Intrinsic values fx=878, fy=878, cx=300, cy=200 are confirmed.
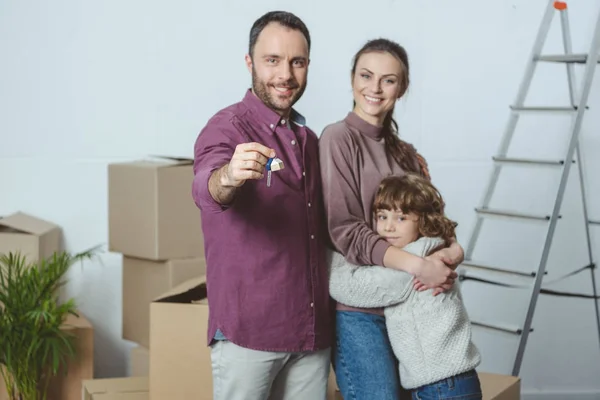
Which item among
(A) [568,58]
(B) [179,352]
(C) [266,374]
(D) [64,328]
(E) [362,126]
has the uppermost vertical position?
(A) [568,58]

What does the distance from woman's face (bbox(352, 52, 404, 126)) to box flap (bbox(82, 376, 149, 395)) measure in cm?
131

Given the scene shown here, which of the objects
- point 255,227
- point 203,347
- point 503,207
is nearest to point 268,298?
point 255,227

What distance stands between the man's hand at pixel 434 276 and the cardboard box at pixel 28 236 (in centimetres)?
173

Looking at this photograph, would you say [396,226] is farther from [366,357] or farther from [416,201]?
[366,357]

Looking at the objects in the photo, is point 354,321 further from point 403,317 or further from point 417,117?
point 417,117

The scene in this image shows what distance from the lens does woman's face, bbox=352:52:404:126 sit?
6.88 feet

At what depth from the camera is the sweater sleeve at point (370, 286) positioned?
1.95 metres

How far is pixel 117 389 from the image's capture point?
9.44ft

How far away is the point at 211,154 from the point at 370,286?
483mm

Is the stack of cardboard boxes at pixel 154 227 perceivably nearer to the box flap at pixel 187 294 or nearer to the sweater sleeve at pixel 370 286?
the box flap at pixel 187 294

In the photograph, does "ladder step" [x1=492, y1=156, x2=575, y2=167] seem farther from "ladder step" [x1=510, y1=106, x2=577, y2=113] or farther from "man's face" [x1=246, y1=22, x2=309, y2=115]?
"man's face" [x1=246, y1=22, x2=309, y2=115]

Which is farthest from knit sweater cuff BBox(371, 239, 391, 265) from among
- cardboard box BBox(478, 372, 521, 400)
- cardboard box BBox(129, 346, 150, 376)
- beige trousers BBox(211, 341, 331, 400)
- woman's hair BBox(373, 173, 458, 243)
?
cardboard box BBox(129, 346, 150, 376)

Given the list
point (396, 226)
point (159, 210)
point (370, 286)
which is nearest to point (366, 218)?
point (396, 226)

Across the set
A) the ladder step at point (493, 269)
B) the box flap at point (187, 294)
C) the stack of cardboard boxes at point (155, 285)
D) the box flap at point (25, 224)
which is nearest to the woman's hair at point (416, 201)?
the stack of cardboard boxes at point (155, 285)
